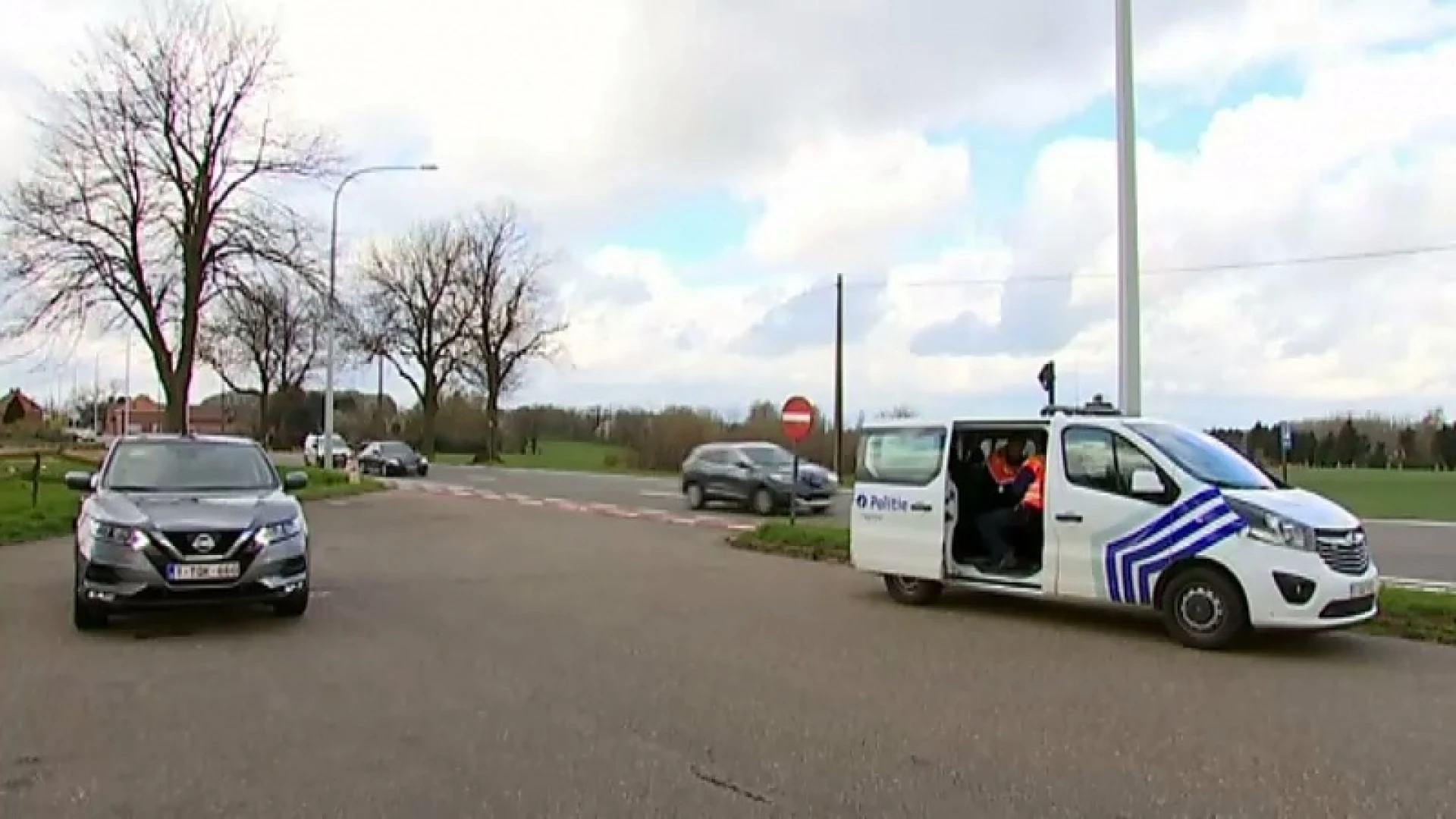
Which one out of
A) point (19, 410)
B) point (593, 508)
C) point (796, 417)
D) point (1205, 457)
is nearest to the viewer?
point (1205, 457)

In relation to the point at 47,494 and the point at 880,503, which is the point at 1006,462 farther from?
the point at 47,494

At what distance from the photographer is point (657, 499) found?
105 ft

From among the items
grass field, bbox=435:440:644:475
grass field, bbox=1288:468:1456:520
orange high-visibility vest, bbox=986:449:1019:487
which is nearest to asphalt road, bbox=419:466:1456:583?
grass field, bbox=1288:468:1456:520

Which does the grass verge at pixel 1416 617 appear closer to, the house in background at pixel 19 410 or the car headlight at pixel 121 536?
the car headlight at pixel 121 536

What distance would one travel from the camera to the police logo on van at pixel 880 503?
1164 centimetres

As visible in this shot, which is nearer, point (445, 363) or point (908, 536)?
point (908, 536)

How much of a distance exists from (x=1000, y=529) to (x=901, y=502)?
3.36 feet

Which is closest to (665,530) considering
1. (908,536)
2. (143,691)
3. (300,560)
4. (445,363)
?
(908,536)

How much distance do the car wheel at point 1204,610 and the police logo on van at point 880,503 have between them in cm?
284

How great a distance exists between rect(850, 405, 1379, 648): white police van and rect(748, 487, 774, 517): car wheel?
14.2 metres

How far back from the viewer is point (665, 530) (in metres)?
21.3

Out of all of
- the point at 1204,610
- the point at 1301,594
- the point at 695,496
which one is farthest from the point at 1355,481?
the point at 1301,594

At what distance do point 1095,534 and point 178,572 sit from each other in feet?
24.3

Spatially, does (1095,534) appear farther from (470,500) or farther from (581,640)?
(470,500)
